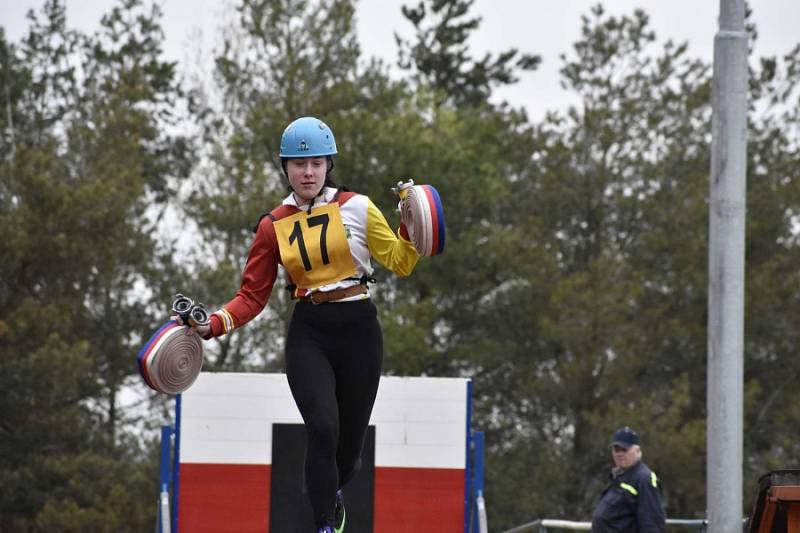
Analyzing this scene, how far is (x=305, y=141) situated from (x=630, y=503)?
4136 millimetres

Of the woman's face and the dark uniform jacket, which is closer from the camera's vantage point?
the woman's face

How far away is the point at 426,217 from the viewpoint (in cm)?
600

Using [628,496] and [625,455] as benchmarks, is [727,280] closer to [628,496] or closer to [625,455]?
[625,455]

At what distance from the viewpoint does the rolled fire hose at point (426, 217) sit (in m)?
6.00

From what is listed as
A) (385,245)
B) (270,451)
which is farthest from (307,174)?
(270,451)

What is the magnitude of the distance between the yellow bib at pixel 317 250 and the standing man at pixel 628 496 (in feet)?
11.6

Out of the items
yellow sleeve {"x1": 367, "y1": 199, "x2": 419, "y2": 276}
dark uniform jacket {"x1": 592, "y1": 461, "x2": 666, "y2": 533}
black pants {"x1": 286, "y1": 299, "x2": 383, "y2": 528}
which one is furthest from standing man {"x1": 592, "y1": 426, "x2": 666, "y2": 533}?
yellow sleeve {"x1": 367, "y1": 199, "x2": 419, "y2": 276}

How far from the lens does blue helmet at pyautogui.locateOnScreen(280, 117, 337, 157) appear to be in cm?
642

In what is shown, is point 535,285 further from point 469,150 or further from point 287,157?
point 287,157

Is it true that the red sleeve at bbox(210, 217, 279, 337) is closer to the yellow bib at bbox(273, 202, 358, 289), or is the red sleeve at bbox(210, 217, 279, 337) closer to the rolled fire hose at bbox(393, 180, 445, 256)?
the yellow bib at bbox(273, 202, 358, 289)

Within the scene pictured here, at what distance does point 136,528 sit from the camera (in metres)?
28.2

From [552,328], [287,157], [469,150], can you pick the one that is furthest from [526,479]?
[287,157]

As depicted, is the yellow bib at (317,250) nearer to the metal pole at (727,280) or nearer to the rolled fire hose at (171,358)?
the rolled fire hose at (171,358)

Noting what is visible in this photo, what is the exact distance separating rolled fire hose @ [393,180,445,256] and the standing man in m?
3.72
